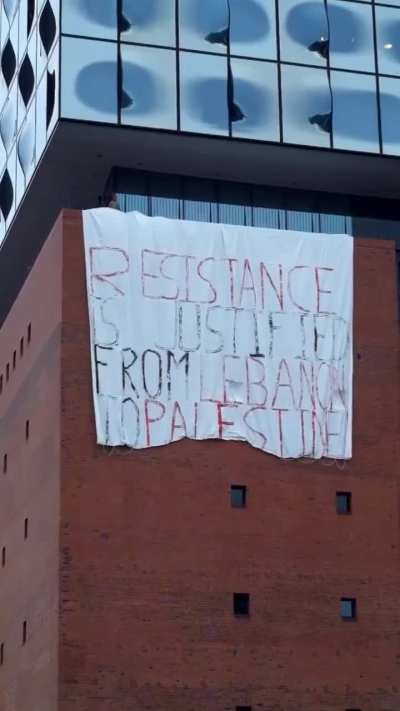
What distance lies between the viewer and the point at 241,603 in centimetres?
4359

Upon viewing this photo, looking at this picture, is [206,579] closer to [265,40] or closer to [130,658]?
[130,658]

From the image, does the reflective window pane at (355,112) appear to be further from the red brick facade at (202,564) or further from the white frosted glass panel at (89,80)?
the red brick facade at (202,564)

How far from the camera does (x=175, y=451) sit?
44.3m

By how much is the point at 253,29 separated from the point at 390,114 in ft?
14.7

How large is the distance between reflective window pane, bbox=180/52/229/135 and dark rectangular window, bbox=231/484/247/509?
9.79 m

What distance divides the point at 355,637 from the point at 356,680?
1053mm

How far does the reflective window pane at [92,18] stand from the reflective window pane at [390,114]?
773 cm

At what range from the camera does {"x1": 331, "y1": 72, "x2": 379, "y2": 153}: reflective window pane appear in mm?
48875

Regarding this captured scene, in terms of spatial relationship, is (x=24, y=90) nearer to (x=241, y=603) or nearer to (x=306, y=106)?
(x=306, y=106)

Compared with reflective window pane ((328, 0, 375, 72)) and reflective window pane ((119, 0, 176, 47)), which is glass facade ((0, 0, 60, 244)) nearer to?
reflective window pane ((119, 0, 176, 47))

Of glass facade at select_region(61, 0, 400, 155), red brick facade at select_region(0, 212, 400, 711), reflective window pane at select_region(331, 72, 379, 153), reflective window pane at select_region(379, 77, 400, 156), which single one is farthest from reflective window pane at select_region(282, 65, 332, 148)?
red brick facade at select_region(0, 212, 400, 711)

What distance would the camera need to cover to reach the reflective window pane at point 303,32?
49438 millimetres

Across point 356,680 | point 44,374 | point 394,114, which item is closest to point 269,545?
point 356,680

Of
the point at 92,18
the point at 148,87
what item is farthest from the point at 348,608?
the point at 92,18
